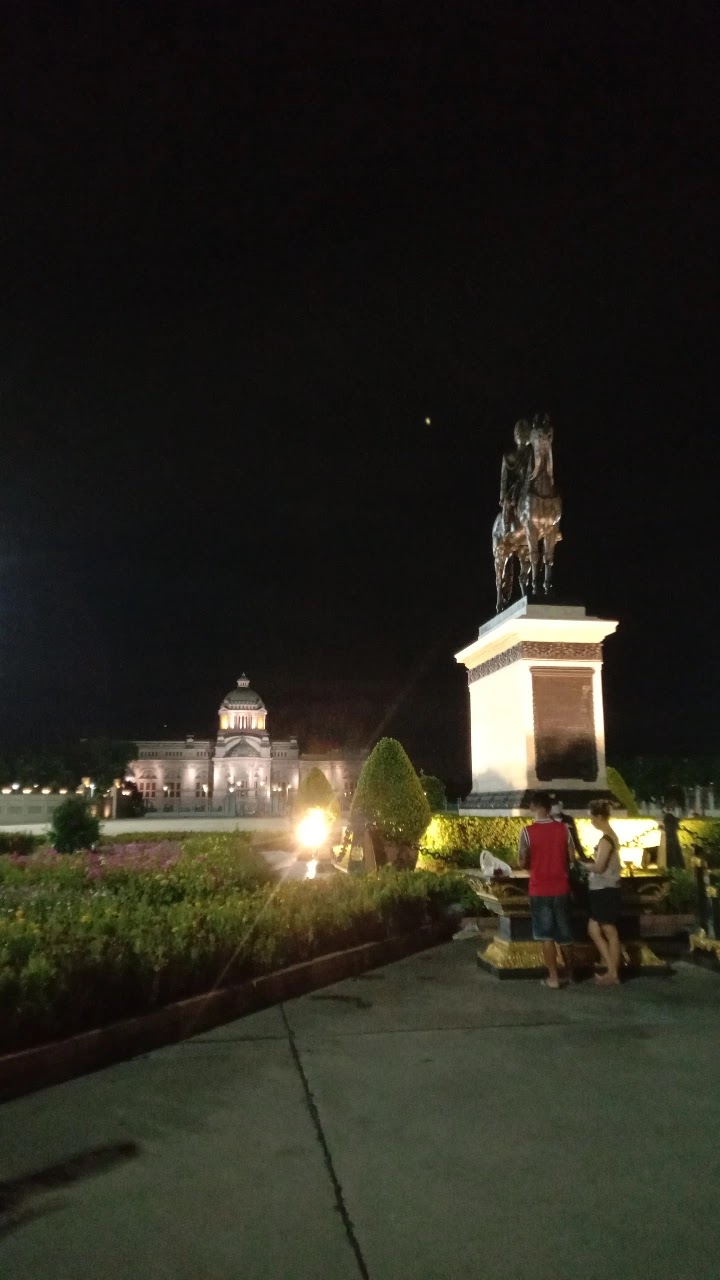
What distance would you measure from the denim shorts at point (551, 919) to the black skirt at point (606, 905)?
0.27 m

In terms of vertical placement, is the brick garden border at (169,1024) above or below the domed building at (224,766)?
below

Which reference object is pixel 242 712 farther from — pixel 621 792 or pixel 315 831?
pixel 621 792

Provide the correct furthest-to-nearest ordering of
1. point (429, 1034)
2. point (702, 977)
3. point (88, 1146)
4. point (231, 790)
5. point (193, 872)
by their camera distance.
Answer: point (231, 790)
point (193, 872)
point (702, 977)
point (429, 1034)
point (88, 1146)

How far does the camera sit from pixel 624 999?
24.8 ft

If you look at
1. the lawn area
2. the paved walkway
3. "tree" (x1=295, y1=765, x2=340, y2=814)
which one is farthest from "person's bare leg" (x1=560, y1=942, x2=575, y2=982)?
"tree" (x1=295, y1=765, x2=340, y2=814)

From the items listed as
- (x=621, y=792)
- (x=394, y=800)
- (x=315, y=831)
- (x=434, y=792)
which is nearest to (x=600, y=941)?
(x=621, y=792)

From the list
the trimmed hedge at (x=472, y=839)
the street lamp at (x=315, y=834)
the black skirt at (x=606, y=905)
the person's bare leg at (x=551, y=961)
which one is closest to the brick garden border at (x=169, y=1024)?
the person's bare leg at (x=551, y=961)

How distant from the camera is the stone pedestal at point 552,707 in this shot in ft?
45.4

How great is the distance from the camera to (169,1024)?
6484 millimetres

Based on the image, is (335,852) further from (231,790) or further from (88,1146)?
(231,790)

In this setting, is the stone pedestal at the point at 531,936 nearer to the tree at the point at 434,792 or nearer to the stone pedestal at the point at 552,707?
the stone pedestal at the point at 552,707

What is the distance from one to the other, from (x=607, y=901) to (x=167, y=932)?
3779 millimetres

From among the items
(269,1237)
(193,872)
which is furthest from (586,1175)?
(193,872)

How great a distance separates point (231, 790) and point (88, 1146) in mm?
116447
